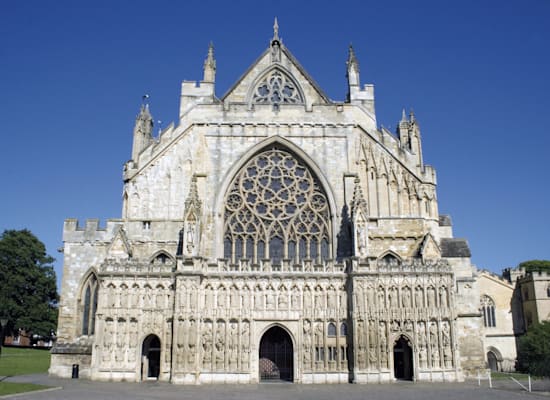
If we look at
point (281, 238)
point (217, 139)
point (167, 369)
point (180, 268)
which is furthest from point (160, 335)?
point (217, 139)

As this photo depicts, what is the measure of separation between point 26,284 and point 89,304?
2070cm

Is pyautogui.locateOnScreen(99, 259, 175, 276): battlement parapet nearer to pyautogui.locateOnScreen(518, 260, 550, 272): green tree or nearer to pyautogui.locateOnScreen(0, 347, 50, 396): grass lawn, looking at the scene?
pyautogui.locateOnScreen(0, 347, 50, 396): grass lawn

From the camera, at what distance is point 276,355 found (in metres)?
26.5

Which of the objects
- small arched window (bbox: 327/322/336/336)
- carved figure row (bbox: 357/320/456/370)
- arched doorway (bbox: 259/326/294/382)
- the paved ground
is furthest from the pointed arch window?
carved figure row (bbox: 357/320/456/370)

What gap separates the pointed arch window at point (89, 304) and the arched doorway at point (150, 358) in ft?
12.3

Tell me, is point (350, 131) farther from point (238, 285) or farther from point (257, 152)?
point (238, 285)

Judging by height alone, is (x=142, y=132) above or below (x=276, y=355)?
above

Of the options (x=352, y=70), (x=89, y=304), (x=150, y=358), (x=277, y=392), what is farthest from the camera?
(x=352, y=70)

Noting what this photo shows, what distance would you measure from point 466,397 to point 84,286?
67.3 ft

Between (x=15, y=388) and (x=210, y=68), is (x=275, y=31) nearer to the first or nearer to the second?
(x=210, y=68)

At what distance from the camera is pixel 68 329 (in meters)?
27.9

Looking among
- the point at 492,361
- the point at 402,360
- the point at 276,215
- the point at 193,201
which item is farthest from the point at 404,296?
the point at 492,361

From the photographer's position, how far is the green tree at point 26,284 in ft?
146

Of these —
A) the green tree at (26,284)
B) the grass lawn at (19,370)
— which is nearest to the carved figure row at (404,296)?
the grass lawn at (19,370)
